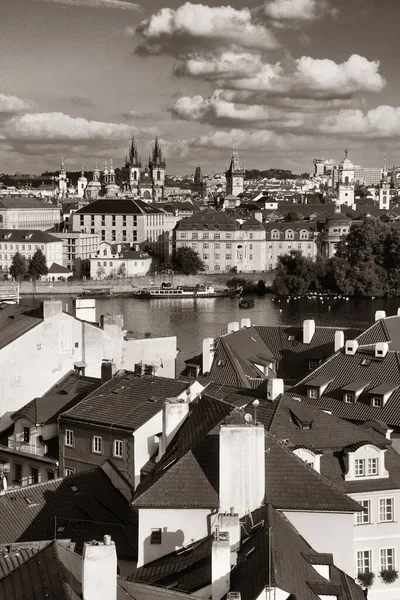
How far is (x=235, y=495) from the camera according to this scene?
1024 centimetres

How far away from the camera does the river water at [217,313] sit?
4975 centimetres

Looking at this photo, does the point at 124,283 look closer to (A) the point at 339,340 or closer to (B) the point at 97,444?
(A) the point at 339,340

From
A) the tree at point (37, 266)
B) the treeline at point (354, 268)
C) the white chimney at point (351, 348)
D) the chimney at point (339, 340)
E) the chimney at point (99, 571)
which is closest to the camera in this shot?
the chimney at point (99, 571)

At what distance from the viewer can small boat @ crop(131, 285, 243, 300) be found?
71188 mm

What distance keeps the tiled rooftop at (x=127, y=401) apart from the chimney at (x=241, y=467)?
4.63 metres

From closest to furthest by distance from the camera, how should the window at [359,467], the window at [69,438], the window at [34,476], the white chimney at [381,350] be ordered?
the window at [359,467] → the window at [69,438] → the window at [34,476] → the white chimney at [381,350]

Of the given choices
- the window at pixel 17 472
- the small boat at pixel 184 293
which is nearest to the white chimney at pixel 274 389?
the window at pixel 17 472

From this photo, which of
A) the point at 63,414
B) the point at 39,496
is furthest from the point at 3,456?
the point at 39,496

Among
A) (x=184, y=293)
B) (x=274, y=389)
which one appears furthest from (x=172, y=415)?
(x=184, y=293)

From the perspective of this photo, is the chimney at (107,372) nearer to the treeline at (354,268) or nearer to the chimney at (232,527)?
the chimney at (232,527)

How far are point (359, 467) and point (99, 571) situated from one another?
6.32 m

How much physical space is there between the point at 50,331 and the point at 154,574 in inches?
392

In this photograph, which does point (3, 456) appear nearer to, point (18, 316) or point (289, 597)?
point (18, 316)

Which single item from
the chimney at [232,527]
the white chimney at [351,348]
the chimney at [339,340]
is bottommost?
the chimney at [339,340]
